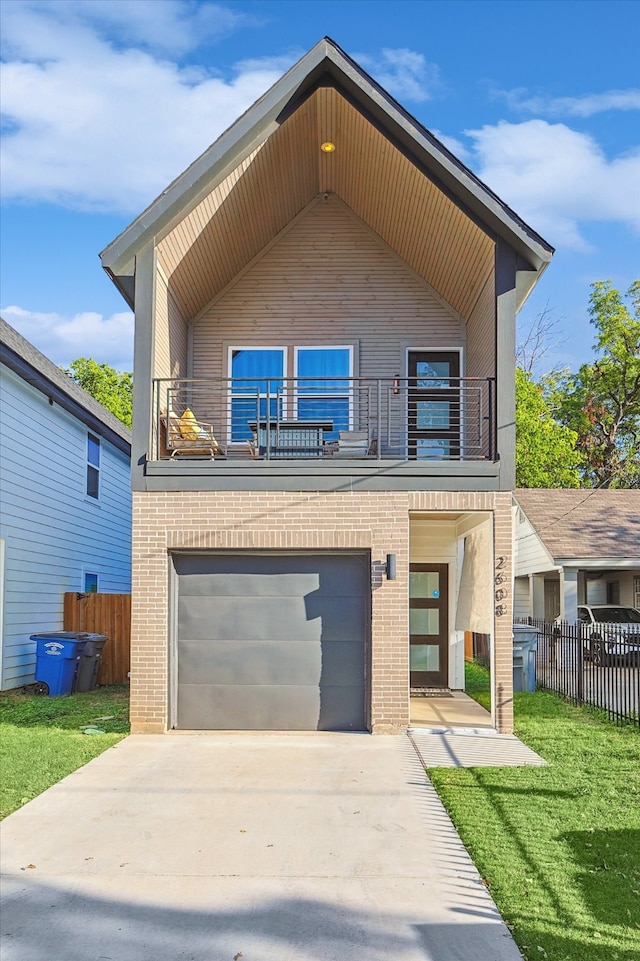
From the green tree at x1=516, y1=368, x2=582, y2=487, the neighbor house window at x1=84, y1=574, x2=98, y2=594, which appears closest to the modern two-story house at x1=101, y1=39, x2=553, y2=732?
the neighbor house window at x1=84, y1=574, x2=98, y2=594

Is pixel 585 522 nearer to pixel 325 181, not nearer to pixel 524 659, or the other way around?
pixel 524 659

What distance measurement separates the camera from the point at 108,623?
15.8 meters

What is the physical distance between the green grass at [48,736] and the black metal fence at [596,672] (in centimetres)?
661

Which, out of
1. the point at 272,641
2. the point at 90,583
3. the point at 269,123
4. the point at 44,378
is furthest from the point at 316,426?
the point at 90,583

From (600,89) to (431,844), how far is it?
85.6ft

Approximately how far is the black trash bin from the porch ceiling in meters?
5.78

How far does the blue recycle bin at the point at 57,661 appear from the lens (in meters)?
13.8

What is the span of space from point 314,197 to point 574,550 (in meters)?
12.5

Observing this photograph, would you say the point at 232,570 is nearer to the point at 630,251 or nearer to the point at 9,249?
the point at 9,249

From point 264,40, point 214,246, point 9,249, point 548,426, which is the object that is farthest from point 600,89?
point 9,249

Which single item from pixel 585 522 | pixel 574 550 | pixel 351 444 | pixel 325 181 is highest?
pixel 325 181

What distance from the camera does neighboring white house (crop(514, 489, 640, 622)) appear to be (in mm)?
21766

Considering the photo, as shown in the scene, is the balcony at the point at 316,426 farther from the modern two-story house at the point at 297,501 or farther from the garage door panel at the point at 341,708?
the garage door panel at the point at 341,708

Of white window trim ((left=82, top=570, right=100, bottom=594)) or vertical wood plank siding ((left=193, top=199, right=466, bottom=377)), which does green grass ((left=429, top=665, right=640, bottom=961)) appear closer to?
vertical wood plank siding ((left=193, top=199, right=466, bottom=377))
